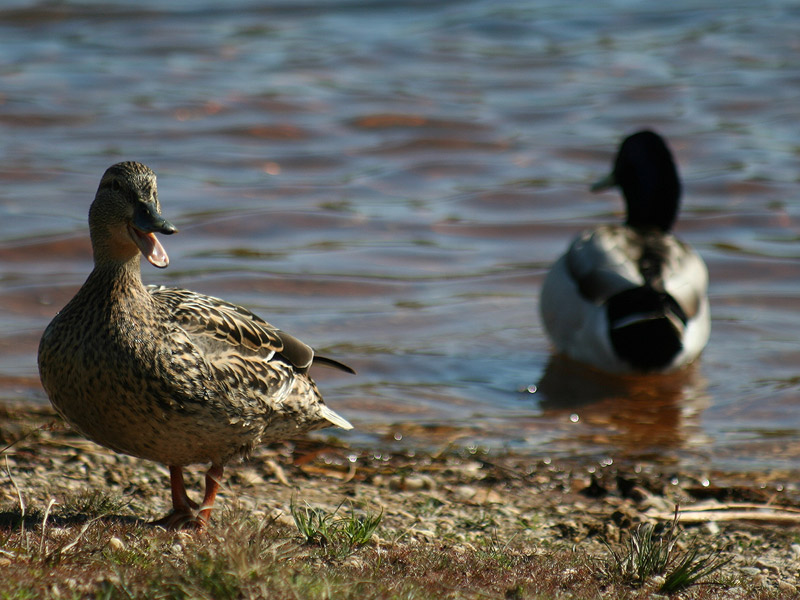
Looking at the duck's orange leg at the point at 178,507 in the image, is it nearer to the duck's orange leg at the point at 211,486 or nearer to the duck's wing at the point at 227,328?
the duck's orange leg at the point at 211,486

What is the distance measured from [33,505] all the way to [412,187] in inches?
240

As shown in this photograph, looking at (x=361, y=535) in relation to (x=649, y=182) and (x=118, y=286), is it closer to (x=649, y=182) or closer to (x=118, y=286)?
(x=118, y=286)

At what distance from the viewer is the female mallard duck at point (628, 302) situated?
6.50 meters

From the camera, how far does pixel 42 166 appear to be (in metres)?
9.66

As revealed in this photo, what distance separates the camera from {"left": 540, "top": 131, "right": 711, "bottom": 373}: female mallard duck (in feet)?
21.3

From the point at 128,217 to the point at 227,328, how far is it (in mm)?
548

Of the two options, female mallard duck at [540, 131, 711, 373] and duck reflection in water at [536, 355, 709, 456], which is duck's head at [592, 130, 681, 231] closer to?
female mallard duck at [540, 131, 711, 373]

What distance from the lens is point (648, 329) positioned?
6.49 m

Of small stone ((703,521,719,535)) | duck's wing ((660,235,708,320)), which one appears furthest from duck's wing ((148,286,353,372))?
duck's wing ((660,235,708,320))

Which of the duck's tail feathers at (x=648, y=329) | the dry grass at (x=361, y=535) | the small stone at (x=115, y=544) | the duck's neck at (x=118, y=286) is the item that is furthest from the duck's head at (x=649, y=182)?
the small stone at (x=115, y=544)

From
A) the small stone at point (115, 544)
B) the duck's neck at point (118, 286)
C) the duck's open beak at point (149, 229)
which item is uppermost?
the duck's open beak at point (149, 229)

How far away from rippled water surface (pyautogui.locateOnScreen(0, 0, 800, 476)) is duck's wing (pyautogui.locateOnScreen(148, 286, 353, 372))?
112cm

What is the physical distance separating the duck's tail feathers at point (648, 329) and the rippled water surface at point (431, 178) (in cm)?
19

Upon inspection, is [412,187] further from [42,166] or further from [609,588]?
[609,588]
